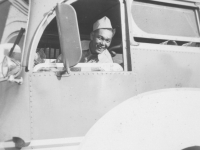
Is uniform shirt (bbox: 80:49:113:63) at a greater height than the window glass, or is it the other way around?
the window glass

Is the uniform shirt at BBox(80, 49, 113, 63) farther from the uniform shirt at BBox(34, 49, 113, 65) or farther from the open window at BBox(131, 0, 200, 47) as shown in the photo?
the open window at BBox(131, 0, 200, 47)

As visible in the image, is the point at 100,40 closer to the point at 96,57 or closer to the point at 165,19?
the point at 96,57

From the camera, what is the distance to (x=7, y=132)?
7.59ft

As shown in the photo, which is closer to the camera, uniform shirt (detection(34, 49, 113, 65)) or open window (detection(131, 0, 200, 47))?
uniform shirt (detection(34, 49, 113, 65))

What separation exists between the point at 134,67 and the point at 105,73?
315 millimetres

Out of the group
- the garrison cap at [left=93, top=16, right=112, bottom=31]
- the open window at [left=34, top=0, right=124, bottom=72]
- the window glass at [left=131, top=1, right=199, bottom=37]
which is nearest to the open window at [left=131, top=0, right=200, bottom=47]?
the window glass at [left=131, top=1, right=199, bottom=37]

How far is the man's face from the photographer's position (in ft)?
10.0

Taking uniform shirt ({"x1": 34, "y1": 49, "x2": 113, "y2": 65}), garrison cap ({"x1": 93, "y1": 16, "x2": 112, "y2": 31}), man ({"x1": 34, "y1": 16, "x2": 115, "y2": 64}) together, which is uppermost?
garrison cap ({"x1": 93, "y1": 16, "x2": 112, "y2": 31})

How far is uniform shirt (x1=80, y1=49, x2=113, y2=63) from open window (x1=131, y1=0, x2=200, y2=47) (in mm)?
362

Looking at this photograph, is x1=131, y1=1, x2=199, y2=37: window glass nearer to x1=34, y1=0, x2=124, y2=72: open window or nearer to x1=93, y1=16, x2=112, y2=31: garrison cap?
x1=34, y1=0, x2=124, y2=72: open window

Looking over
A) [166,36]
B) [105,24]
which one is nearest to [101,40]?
[105,24]

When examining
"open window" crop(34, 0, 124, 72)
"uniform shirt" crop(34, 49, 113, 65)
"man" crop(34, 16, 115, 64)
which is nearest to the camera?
"uniform shirt" crop(34, 49, 113, 65)

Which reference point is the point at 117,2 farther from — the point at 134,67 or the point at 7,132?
the point at 7,132

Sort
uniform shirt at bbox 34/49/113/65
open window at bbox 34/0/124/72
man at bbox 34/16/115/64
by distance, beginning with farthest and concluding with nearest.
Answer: man at bbox 34/16/115/64 → open window at bbox 34/0/124/72 → uniform shirt at bbox 34/49/113/65
